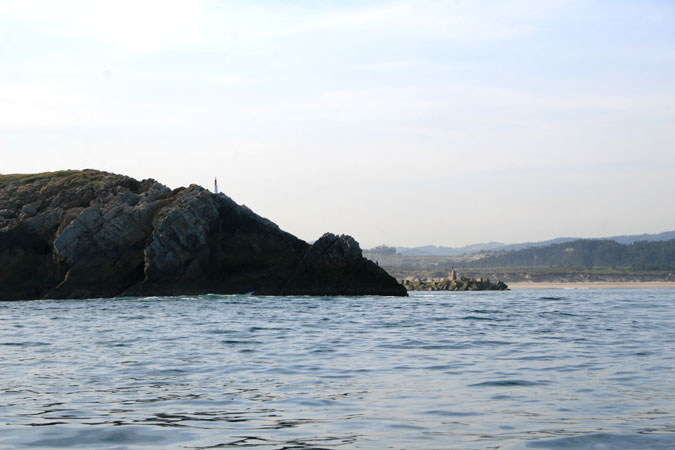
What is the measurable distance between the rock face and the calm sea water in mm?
38863

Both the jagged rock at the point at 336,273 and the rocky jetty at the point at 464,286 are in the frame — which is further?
the rocky jetty at the point at 464,286

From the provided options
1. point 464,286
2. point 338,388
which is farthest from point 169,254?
point 464,286

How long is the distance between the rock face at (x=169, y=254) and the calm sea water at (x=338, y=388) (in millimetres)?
38863

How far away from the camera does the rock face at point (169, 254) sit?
223 feet

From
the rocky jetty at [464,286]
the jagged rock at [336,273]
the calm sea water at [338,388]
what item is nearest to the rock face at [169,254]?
the jagged rock at [336,273]

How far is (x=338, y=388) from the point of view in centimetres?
1554

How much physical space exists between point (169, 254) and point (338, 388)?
5391 centimetres

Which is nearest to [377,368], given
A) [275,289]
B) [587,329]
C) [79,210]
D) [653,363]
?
[653,363]

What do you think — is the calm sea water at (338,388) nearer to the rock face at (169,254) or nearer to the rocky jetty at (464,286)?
the rock face at (169,254)

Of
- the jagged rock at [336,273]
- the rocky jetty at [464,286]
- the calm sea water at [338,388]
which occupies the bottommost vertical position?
Result: the rocky jetty at [464,286]

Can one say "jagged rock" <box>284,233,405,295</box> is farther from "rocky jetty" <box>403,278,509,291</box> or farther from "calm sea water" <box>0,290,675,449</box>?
"rocky jetty" <box>403,278,509,291</box>

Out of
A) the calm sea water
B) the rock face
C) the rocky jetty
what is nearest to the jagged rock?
the rock face

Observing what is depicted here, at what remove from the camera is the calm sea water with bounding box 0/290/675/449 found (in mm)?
11164

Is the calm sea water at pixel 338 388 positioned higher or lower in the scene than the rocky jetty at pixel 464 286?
higher
